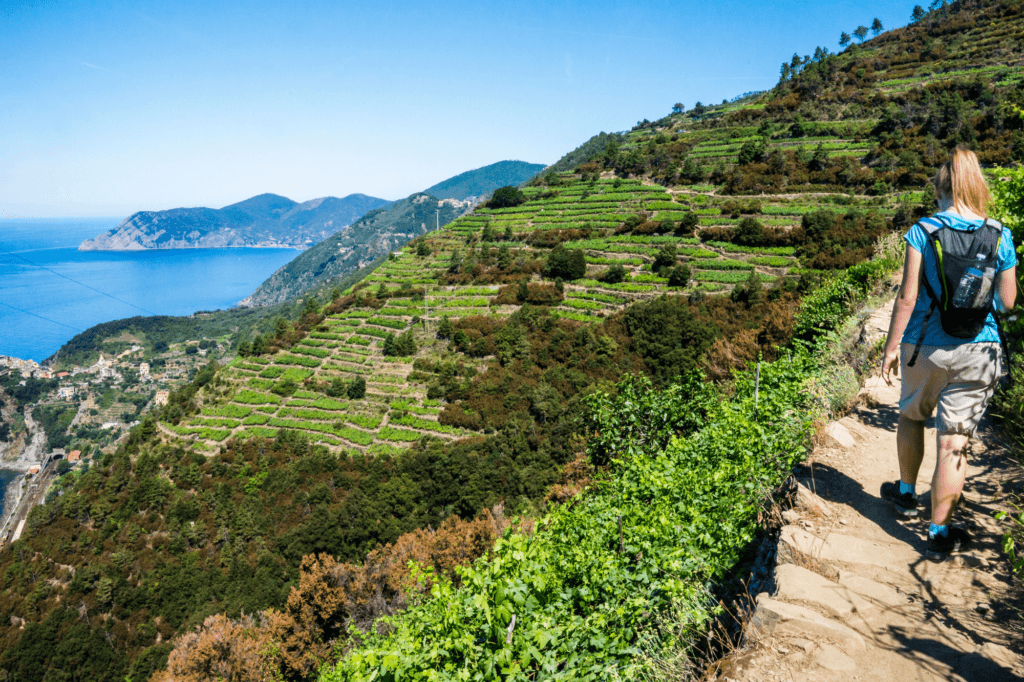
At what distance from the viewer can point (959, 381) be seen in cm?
262

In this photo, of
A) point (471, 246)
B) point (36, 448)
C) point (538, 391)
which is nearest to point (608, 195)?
point (471, 246)

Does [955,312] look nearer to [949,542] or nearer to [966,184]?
[966,184]

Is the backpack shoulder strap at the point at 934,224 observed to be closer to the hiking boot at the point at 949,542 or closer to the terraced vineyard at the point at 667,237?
the hiking boot at the point at 949,542

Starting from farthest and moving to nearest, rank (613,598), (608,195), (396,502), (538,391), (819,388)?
(608,195) < (538,391) < (396,502) < (819,388) < (613,598)

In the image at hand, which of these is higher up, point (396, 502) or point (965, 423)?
point (965, 423)

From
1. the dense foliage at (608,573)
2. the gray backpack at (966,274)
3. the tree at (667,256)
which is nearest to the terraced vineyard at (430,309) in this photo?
the tree at (667,256)

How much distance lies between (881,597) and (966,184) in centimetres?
242

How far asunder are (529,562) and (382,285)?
156ft

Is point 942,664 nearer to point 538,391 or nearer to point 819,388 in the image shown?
point 819,388

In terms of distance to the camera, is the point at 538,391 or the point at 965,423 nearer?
the point at 965,423

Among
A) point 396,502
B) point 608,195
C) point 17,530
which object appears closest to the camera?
point 396,502

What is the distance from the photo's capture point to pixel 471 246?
5103cm

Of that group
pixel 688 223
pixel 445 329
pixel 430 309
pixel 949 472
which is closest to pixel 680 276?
pixel 688 223

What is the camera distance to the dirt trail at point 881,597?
2.17 meters
